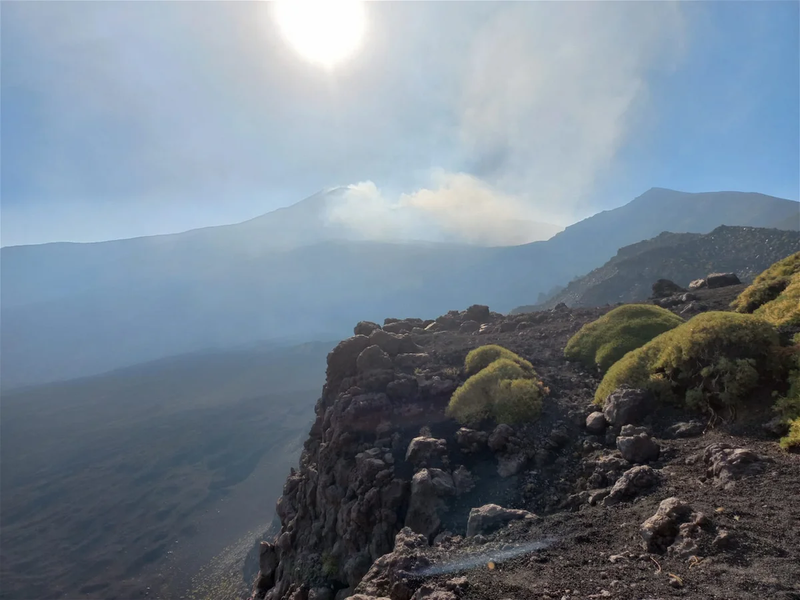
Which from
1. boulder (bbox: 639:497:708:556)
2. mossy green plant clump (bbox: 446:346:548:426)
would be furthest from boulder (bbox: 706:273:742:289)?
boulder (bbox: 639:497:708:556)

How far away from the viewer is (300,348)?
13388 cm

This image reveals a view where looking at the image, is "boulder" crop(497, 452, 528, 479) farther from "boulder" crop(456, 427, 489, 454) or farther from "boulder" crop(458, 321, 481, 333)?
"boulder" crop(458, 321, 481, 333)

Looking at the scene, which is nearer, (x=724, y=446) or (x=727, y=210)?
(x=724, y=446)

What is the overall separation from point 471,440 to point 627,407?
3.01 metres

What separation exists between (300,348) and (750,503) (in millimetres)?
134073

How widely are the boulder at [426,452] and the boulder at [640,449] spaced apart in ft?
11.3

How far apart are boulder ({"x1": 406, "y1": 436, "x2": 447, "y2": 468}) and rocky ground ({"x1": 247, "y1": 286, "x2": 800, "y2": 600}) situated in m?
0.03

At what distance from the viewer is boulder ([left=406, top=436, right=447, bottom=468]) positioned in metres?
8.92

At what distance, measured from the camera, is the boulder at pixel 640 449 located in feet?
22.1

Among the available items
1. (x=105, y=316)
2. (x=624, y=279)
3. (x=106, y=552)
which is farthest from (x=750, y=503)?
(x=105, y=316)

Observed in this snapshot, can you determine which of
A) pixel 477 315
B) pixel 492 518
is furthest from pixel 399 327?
pixel 492 518

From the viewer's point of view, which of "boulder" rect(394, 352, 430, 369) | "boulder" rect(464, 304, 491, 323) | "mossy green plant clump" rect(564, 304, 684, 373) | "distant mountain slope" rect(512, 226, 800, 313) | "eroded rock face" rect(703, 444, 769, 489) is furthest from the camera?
"distant mountain slope" rect(512, 226, 800, 313)

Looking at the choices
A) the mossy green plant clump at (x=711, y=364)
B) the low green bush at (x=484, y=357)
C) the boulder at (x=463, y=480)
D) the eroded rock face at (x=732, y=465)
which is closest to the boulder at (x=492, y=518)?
the boulder at (x=463, y=480)

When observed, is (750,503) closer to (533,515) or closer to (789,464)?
(789,464)
